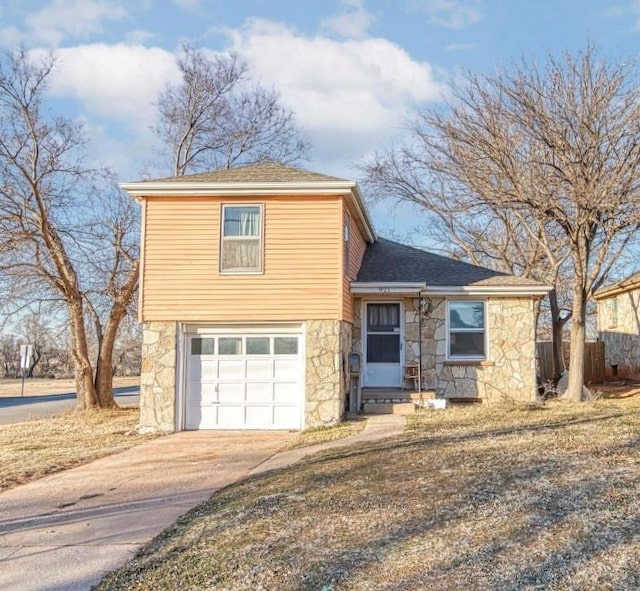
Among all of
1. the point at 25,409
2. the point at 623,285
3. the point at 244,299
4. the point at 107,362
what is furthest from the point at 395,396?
the point at 25,409

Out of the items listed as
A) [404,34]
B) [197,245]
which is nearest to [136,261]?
[197,245]

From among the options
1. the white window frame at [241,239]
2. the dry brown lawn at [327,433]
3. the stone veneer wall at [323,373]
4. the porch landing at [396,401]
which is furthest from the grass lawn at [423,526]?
the white window frame at [241,239]

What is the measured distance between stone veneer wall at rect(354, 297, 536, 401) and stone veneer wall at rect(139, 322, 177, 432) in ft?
12.8

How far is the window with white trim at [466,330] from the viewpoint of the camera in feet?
44.3

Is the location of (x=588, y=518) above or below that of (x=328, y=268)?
below

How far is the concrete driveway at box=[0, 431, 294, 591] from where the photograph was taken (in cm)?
473

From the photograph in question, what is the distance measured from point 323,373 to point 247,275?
7.53 feet

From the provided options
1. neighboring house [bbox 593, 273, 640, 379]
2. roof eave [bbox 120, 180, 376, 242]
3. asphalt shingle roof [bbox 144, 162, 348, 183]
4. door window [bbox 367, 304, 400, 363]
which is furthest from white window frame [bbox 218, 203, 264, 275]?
neighboring house [bbox 593, 273, 640, 379]

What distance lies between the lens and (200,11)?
11250 mm

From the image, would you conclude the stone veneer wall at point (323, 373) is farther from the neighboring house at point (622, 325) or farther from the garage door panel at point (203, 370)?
the neighboring house at point (622, 325)

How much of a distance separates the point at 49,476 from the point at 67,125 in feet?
35.8

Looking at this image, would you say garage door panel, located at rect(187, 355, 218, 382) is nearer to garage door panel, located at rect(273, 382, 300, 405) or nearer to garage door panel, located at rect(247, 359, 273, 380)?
garage door panel, located at rect(247, 359, 273, 380)

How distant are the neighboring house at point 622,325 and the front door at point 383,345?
10201mm

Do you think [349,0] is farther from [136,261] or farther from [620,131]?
[136,261]
